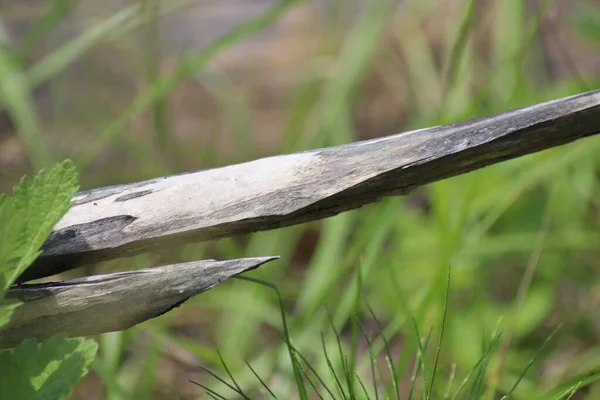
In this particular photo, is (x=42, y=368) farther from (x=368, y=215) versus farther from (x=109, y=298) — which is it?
(x=368, y=215)

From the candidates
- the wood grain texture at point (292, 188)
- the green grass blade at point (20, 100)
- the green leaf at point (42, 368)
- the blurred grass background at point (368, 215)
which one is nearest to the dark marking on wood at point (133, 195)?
the wood grain texture at point (292, 188)

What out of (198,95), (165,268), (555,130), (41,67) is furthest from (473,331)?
(198,95)

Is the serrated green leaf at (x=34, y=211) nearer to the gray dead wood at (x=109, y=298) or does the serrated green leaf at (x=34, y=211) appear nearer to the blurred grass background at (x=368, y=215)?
the gray dead wood at (x=109, y=298)

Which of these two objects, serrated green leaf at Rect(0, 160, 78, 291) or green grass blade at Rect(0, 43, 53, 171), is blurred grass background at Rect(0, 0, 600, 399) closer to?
green grass blade at Rect(0, 43, 53, 171)

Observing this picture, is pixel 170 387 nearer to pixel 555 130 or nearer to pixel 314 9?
pixel 555 130

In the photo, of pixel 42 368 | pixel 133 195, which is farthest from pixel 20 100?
pixel 42 368

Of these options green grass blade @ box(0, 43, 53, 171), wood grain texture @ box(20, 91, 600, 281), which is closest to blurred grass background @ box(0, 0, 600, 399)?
green grass blade @ box(0, 43, 53, 171)
